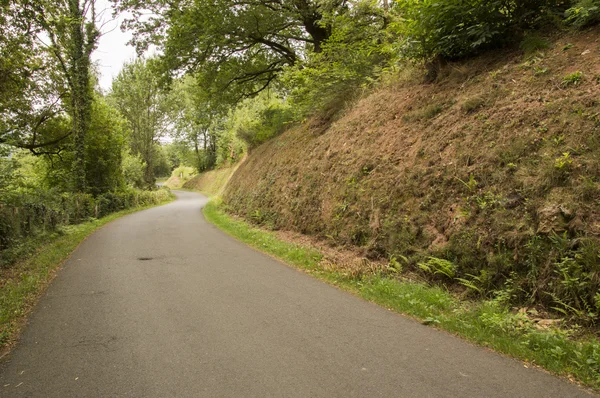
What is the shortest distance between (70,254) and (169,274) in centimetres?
427

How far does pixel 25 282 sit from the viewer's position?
6.77 m

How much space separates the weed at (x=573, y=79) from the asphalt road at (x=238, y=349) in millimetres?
4942

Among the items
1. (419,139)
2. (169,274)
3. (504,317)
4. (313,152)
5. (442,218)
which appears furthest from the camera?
(313,152)

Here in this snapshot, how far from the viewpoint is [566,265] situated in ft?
14.0

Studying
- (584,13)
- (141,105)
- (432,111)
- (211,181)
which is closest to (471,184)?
(432,111)

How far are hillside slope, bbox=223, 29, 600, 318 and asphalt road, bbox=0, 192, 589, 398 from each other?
1530 millimetres

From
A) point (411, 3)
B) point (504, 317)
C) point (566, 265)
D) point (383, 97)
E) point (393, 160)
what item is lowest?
point (504, 317)

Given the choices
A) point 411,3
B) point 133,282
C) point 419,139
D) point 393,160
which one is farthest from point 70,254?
point 411,3

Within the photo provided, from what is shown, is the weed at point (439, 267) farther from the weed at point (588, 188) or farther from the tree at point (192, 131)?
the tree at point (192, 131)

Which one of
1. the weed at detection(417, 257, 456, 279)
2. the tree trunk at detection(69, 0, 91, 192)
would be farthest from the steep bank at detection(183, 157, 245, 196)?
the weed at detection(417, 257, 456, 279)

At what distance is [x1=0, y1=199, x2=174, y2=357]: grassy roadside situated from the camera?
4773mm

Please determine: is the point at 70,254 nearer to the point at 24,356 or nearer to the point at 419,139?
the point at 24,356

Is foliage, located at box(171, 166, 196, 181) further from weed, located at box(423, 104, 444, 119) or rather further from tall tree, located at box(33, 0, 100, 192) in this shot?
weed, located at box(423, 104, 444, 119)

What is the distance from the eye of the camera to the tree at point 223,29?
15078 mm
